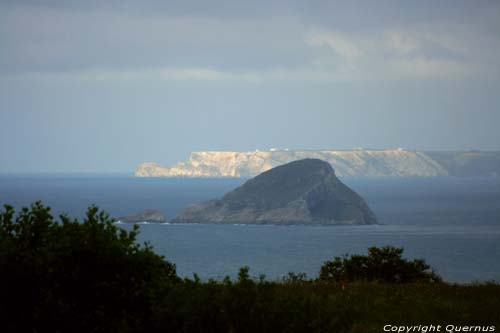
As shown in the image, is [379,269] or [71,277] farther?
[379,269]

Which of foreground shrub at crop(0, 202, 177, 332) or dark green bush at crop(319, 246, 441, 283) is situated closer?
foreground shrub at crop(0, 202, 177, 332)

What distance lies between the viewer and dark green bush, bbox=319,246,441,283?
25250 mm

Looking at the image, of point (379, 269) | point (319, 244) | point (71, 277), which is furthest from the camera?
point (319, 244)

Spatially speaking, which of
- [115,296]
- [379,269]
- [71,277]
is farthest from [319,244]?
[71,277]

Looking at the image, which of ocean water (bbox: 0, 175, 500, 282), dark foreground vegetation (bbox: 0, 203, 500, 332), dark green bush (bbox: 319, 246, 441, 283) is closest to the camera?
dark foreground vegetation (bbox: 0, 203, 500, 332)

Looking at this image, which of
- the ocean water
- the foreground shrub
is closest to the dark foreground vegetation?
the foreground shrub

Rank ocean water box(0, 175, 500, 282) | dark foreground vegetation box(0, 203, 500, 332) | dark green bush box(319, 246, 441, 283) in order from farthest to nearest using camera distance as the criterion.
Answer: ocean water box(0, 175, 500, 282)
dark green bush box(319, 246, 441, 283)
dark foreground vegetation box(0, 203, 500, 332)

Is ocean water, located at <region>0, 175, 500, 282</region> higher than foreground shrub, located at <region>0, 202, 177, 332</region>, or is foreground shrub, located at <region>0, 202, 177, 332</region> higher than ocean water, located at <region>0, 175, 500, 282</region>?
foreground shrub, located at <region>0, 202, 177, 332</region>

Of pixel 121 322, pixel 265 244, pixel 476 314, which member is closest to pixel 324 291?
pixel 476 314

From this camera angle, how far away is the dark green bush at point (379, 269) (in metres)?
25.2

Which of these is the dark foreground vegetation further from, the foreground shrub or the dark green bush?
the dark green bush

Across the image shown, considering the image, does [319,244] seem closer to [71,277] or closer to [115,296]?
[115,296]

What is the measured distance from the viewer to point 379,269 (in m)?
25.8

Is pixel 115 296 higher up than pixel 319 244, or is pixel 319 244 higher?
pixel 115 296
